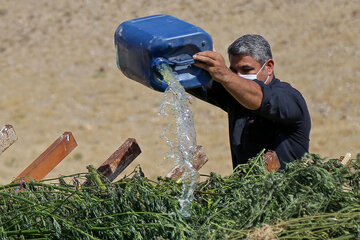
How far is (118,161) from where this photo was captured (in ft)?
10.3

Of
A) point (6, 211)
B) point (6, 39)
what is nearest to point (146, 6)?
point (6, 39)

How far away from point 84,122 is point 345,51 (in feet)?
14.4

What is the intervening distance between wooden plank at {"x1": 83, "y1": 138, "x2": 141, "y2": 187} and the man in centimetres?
55

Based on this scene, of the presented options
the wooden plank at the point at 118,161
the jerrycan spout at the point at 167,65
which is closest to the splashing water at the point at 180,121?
the jerrycan spout at the point at 167,65

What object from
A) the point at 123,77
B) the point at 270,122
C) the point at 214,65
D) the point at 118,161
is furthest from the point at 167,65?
the point at 123,77

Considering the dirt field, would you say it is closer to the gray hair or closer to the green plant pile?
the gray hair

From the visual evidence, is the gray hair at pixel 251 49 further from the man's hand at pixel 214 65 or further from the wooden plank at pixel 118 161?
the wooden plank at pixel 118 161

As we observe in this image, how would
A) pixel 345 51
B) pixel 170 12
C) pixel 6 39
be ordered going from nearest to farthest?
pixel 345 51 < pixel 6 39 < pixel 170 12

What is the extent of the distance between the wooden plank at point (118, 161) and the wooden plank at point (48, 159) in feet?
0.90

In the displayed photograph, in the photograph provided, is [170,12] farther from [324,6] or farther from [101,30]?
[324,6]

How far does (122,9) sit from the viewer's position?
13.0m

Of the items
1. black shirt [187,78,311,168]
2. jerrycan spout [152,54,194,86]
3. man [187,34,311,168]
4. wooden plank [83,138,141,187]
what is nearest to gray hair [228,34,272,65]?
man [187,34,311,168]

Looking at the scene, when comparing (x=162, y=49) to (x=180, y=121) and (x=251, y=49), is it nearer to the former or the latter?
(x=180, y=121)

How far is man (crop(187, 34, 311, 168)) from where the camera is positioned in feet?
9.50
